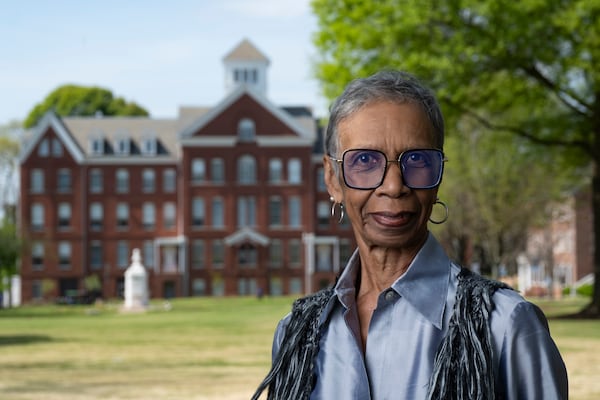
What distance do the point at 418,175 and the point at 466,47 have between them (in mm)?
30736

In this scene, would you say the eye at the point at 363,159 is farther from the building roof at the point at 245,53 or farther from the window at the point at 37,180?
the building roof at the point at 245,53

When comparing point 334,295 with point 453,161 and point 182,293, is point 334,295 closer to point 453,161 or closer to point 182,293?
point 453,161

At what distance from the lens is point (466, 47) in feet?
108

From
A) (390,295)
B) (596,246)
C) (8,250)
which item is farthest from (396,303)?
(8,250)

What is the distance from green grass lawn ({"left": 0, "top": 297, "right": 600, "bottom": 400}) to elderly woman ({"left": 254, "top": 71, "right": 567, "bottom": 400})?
38.6ft

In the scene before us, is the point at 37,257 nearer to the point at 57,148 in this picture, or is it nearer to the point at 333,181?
the point at 57,148

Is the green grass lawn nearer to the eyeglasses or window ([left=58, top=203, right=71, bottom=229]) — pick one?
the eyeglasses

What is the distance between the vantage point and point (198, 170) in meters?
82.1

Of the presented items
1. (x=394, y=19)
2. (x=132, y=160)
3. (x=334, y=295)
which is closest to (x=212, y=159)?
(x=132, y=160)

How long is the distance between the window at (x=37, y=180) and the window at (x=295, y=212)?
1786cm

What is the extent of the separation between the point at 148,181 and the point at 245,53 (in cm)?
1498

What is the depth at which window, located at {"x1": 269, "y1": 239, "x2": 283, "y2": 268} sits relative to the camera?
8269 centimetres

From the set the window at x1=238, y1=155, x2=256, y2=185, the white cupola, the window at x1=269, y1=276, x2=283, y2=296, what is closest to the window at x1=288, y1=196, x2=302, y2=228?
the window at x1=238, y1=155, x2=256, y2=185

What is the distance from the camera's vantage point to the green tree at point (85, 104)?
355 feet
